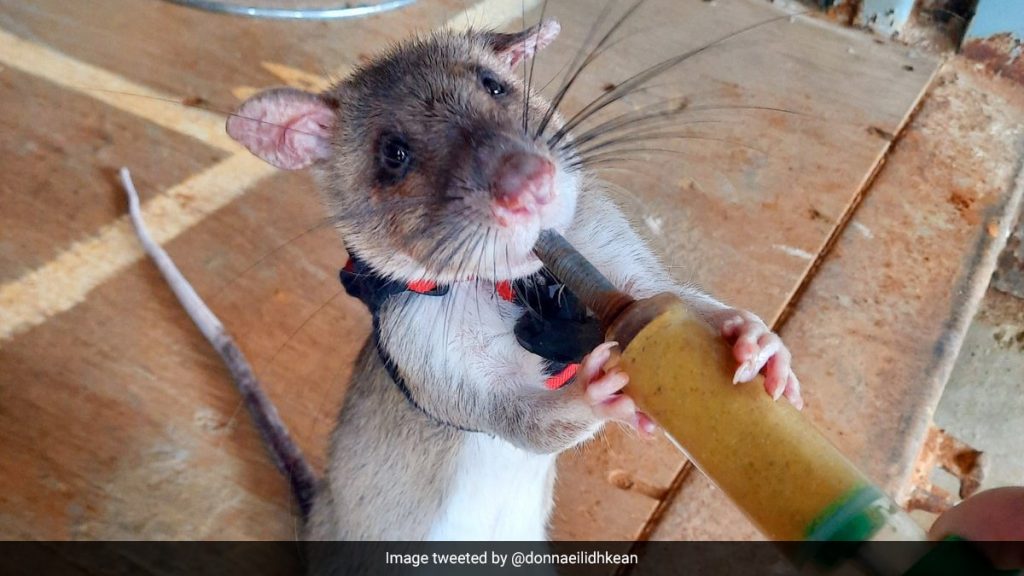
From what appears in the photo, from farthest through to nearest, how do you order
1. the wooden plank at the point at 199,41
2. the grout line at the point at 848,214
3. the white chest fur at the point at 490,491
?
the wooden plank at the point at 199,41 < the grout line at the point at 848,214 < the white chest fur at the point at 490,491

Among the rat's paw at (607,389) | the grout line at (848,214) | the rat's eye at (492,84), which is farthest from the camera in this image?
the grout line at (848,214)

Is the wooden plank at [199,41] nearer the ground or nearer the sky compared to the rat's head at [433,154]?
nearer the ground

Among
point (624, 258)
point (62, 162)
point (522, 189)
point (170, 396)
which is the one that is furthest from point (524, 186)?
point (62, 162)

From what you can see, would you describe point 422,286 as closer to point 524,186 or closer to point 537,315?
point 537,315

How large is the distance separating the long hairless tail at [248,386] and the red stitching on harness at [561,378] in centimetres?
65

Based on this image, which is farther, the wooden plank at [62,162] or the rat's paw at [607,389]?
the wooden plank at [62,162]

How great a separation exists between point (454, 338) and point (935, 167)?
1751mm

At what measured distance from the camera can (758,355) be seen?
2.88 feet

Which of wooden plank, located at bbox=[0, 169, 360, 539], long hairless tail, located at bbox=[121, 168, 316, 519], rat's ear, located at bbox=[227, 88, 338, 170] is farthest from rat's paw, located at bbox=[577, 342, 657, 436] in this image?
wooden plank, located at bbox=[0, 169, 360, 539]

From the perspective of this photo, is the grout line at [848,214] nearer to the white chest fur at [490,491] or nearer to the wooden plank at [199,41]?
the white chest fur at [490,491]

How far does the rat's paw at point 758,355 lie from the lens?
84cm

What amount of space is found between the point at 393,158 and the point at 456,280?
8.1 inches

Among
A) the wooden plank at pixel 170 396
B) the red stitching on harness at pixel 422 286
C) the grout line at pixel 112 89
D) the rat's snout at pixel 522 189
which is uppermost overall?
the rat's snout at pixel 522 189

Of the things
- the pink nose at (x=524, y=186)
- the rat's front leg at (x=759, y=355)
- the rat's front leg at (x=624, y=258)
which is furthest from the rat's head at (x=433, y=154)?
the rat's front leg at (x=759, y=355)
